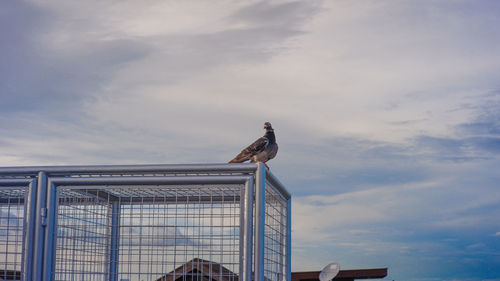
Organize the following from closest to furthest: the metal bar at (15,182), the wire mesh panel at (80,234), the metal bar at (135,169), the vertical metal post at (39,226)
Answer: the metal bar at (135,169) < the vertical metal post at (39,226) < the metal bar at (15,182) < the wire mesh panel at (80,234)

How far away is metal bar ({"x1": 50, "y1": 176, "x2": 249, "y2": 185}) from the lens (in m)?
5.77

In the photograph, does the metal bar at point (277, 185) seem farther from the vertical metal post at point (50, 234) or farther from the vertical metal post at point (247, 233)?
the vertical metal post at point (50, 234)

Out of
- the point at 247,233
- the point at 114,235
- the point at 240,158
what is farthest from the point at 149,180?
the point at 240,158

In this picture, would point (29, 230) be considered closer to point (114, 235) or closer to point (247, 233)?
point (114, 235)

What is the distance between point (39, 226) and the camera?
6.11m

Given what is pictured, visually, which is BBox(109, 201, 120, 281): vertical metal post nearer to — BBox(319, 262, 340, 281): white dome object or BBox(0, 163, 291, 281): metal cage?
BBox(0, 163, 291, 281): metal cage

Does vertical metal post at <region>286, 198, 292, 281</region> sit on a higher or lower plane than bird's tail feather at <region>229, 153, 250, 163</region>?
lower

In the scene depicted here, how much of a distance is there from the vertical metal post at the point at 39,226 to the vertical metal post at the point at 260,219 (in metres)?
2.20

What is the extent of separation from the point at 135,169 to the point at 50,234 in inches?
43.1

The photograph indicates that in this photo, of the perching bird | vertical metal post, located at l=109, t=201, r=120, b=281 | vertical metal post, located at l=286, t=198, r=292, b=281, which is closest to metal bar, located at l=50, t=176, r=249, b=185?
vertical metal post, located at l=109, t=201, r=120, b=281

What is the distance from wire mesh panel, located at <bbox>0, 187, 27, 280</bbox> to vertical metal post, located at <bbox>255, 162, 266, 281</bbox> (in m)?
2.43

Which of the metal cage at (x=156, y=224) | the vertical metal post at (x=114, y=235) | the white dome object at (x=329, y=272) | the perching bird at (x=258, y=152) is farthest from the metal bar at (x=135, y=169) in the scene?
the white dome object at (x=329, y=272)

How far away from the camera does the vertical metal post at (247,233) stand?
18.3ft

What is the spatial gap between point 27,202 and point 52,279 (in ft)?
2.71
